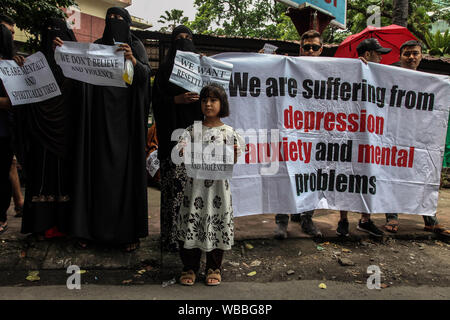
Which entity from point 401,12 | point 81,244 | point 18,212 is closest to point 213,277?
point 81,244

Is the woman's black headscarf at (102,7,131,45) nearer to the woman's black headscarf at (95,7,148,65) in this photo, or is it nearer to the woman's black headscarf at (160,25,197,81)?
the woman's black headscarf at (95,7,148,65)

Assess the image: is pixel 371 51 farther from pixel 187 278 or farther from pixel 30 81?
pixel 30 81

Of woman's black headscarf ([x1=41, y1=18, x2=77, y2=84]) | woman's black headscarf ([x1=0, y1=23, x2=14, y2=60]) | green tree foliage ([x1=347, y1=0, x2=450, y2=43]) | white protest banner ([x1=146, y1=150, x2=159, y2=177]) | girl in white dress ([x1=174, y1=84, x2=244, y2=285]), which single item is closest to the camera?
girl in white dress ([x1=174, y1=84, x2=244, y2=285])

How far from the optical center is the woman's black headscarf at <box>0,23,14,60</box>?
11.2 feet

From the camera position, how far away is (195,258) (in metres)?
2.81

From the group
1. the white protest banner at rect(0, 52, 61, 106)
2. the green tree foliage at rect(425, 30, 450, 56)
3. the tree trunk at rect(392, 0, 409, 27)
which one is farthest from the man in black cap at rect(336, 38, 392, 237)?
the green tree foliage at rect(425, 30, 450, 56)

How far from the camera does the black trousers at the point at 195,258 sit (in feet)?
9.08

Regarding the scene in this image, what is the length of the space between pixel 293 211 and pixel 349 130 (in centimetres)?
100

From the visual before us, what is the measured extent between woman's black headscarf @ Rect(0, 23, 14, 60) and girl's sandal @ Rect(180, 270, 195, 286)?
253cm

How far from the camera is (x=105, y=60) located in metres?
2.97

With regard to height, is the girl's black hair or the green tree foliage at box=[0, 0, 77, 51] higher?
the green tree foliage at box=[0, 0, 77, 51]

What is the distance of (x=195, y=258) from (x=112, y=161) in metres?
1.09

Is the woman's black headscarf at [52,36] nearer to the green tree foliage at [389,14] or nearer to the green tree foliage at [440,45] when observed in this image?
the green tree foliage at [440,45]

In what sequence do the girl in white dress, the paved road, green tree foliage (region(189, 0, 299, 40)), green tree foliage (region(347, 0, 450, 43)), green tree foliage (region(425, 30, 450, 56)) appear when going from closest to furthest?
1. the paved road
2. the girl in white dress
3. green tree foliage (region(425, 30, 450, 56))
4. green tree foliage (region(347, 0, 450, 43))
5. green tree foliage (region(189, 0, 299, 40))
